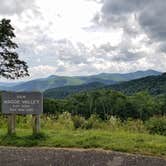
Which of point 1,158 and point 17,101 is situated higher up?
point 17,101

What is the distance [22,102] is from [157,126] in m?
4.57

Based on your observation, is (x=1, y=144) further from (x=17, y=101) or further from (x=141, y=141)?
(x=141, y=141)

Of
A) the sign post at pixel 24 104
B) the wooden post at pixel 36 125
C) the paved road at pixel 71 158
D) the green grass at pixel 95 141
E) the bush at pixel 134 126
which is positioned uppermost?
the sign post at pixel 24 104

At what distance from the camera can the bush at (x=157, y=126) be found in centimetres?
1310

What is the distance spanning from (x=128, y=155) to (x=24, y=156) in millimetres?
2305

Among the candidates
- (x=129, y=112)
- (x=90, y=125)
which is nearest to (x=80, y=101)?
(x=129, y=112)

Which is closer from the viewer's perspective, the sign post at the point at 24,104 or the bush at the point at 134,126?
the sign post at the point at 24,104

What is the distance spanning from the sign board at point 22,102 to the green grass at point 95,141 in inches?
28.1

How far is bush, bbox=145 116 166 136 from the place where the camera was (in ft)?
43.0

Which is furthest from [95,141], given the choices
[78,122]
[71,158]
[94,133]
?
[78,122]

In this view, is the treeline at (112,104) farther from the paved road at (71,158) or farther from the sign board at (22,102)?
the paved road at (71,158)

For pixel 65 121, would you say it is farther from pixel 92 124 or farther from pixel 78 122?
pixel 92 124

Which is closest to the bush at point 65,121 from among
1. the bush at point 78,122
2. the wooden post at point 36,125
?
the bush at point 78,122

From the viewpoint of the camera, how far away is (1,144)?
10711mm
